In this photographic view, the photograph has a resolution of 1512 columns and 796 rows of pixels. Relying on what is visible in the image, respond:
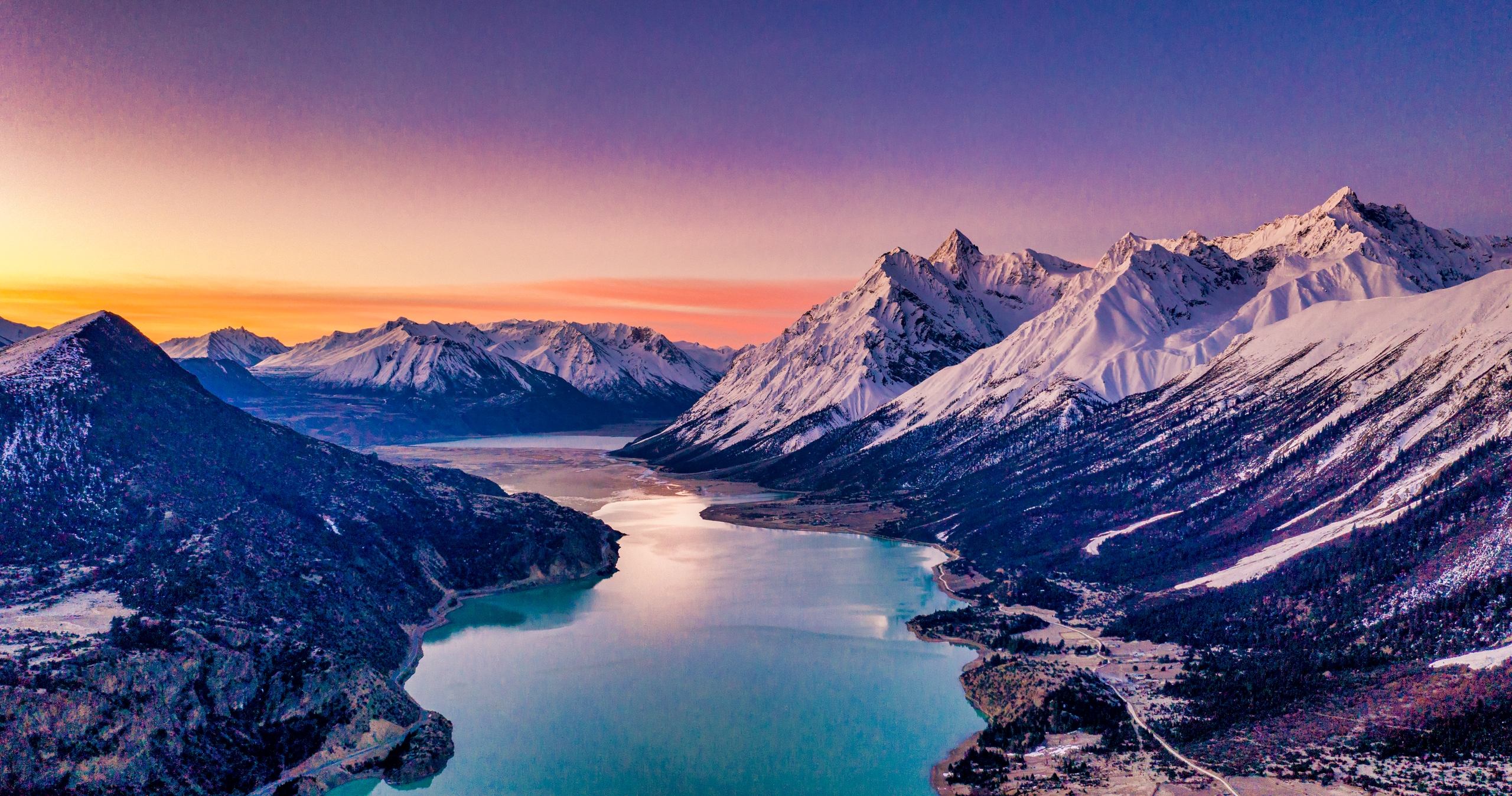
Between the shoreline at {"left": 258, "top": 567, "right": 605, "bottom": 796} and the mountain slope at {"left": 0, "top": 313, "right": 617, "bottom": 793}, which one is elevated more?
the mountain slope at {"left": 0, "top": 313, "right": 617, "bottom": 793}

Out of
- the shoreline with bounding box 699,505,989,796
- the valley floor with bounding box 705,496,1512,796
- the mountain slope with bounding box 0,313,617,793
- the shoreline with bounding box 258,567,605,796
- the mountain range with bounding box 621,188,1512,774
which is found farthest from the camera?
the mountain range with bounding box 621,188,1512,774

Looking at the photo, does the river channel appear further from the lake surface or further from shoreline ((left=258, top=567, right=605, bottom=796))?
shoreline ((left=258, top=567, right=605, bottom=796))

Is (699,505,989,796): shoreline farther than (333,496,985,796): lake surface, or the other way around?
(333,496,985,796): lake surface

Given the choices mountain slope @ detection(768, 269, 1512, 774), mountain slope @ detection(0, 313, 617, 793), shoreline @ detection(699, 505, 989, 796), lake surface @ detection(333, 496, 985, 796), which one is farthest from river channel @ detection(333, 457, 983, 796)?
mountain slope @ detection(768, 269, 1512, 774)

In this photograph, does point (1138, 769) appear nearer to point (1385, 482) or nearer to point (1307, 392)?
point (1385, 482)

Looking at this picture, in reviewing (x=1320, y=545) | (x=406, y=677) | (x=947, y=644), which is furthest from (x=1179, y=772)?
(x=406, y=677)

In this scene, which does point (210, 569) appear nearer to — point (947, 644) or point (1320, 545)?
point (947, 644)

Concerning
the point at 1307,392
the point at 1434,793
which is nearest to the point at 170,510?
the point at 1434,793
